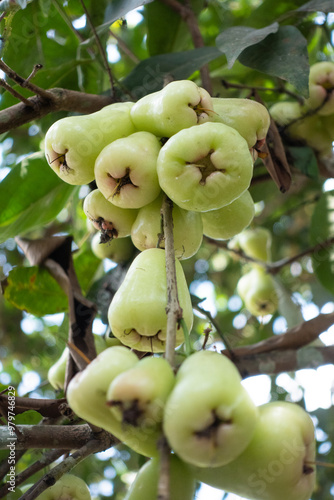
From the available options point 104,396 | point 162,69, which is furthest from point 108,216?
point 162,69

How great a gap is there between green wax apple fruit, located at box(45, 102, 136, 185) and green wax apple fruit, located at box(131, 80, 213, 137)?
0.06 m

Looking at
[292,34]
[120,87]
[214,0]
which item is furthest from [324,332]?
[214,0]

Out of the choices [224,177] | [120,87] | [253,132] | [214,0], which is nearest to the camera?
[224,177]

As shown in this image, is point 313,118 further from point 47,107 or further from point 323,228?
point 47,107

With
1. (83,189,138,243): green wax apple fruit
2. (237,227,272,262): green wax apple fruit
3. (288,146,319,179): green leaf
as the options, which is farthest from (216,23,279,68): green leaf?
(237,227,272,262): green wax apple fruit

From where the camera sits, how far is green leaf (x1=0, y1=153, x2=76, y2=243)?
167 cm

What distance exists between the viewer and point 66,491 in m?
1.26

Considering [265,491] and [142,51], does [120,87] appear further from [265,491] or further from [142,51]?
[265,491]

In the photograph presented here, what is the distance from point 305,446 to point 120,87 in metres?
1.31

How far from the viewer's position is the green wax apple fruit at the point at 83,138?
1.15m

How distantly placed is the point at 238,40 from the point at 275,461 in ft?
3.69

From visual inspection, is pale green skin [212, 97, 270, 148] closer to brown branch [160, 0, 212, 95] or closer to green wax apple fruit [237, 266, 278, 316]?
brown branch [160, 0, 212, 95]

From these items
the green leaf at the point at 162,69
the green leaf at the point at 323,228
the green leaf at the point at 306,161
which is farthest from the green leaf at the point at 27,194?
the green leaf at the point at 323,228

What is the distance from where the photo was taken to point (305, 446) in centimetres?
83
